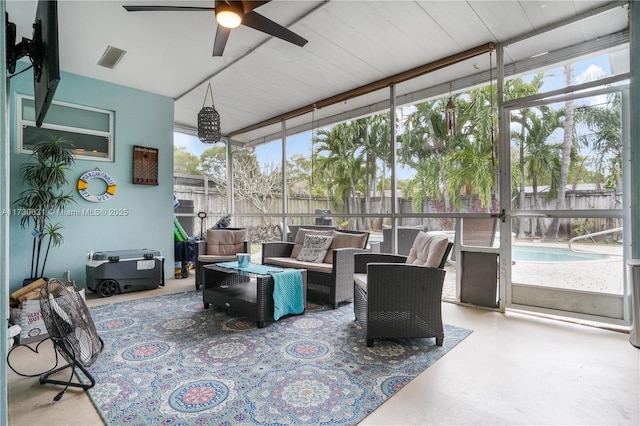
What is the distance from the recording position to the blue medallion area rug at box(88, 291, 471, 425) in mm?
1805

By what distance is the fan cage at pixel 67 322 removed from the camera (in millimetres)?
1979

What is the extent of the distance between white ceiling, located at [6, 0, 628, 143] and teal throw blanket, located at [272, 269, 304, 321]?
2.57 m

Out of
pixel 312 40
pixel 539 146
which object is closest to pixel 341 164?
pixel 312 40

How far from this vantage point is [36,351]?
2578 millimetres

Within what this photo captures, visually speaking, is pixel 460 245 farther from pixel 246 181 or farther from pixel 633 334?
pixel 246 181

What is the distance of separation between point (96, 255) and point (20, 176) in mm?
1288

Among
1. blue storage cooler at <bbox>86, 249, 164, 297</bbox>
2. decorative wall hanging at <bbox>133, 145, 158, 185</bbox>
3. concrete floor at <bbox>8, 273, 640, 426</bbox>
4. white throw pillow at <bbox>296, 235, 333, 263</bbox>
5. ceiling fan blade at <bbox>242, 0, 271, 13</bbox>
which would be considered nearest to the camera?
concrete floor at <bbox>8, 273, 640, 426</bbox>

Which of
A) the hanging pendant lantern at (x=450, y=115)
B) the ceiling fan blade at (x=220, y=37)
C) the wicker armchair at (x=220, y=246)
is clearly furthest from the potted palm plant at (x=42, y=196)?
the hanging pendant lantern at (x=450, y=115)

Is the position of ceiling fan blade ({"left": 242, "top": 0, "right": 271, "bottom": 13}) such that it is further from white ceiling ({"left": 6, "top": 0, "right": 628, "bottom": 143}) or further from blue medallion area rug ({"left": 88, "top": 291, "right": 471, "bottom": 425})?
blue medallion area rug ({"left": 88, "top": 291, "right": 471, "bottom": 425})

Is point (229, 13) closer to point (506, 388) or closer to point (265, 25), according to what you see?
point (265, 25)

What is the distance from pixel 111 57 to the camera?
4086 mm

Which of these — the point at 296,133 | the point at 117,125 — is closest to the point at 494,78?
the point at 296,133

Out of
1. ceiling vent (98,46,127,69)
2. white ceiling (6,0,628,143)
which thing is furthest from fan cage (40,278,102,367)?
ceiling vent (98,46,127,69)

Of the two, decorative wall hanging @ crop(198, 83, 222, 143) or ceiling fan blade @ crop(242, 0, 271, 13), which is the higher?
ceiling fan blade @ crop(242, 0, 271, 13)
